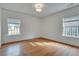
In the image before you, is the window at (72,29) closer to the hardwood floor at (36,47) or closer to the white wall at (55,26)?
the white wall at (55,26)

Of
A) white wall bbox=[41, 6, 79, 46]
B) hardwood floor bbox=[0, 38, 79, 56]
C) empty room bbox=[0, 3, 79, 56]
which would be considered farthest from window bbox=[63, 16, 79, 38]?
hardwood floor bbox=[0, 38, 79, 56]

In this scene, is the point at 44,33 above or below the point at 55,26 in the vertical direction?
below

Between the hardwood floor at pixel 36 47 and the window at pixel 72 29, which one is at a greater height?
the window at pixel 72 29

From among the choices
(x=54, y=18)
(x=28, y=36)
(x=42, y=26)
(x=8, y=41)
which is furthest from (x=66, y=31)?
(x=8, y=41)

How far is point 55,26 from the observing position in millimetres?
1929

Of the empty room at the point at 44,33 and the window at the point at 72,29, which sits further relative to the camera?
the empty room at the point at 44,33

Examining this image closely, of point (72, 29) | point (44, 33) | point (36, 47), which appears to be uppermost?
point (72, 29)

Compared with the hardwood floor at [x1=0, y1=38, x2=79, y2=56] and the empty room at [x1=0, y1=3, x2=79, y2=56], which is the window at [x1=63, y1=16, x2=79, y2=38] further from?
the hardwood floor at [x1=0, y1=38, x2=79, y2=56]

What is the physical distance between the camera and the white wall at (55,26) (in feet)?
6.11

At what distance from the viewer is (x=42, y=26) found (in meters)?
1.89

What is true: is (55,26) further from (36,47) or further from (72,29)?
(36,47)

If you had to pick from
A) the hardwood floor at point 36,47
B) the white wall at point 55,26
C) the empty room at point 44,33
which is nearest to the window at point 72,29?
the empty room at point 44,33

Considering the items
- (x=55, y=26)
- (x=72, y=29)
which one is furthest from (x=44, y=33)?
(x=72, y=29)

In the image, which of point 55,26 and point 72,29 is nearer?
point 72,29
